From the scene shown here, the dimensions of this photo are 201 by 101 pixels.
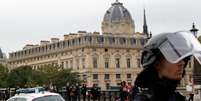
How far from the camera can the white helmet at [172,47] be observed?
2.77 metres

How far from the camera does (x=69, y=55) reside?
407 feet

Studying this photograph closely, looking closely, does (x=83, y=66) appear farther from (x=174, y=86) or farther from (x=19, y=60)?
(x=174, y=86)

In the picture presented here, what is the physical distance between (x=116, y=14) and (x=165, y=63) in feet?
430

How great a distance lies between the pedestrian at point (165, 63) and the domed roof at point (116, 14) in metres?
129

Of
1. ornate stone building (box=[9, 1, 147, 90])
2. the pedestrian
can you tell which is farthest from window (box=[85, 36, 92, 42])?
the pedestrian

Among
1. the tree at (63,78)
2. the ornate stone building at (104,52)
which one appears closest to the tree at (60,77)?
the tree at (63,78)

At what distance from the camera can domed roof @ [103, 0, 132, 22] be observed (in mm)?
132750

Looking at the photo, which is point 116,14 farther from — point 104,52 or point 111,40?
point 104,52

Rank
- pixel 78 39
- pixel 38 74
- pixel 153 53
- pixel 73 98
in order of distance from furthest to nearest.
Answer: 1. pixel 78 39
2. pixel 38 74
3. pixel 73 98
4. pixel 153 53

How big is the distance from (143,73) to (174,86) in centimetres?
16

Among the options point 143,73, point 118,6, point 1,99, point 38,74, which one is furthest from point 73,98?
point 118,6

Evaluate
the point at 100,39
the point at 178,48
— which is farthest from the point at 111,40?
the point at 178,48

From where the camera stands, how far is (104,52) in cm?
12288

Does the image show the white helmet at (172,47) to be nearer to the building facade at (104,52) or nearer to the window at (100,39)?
the building facade at (104,52)
